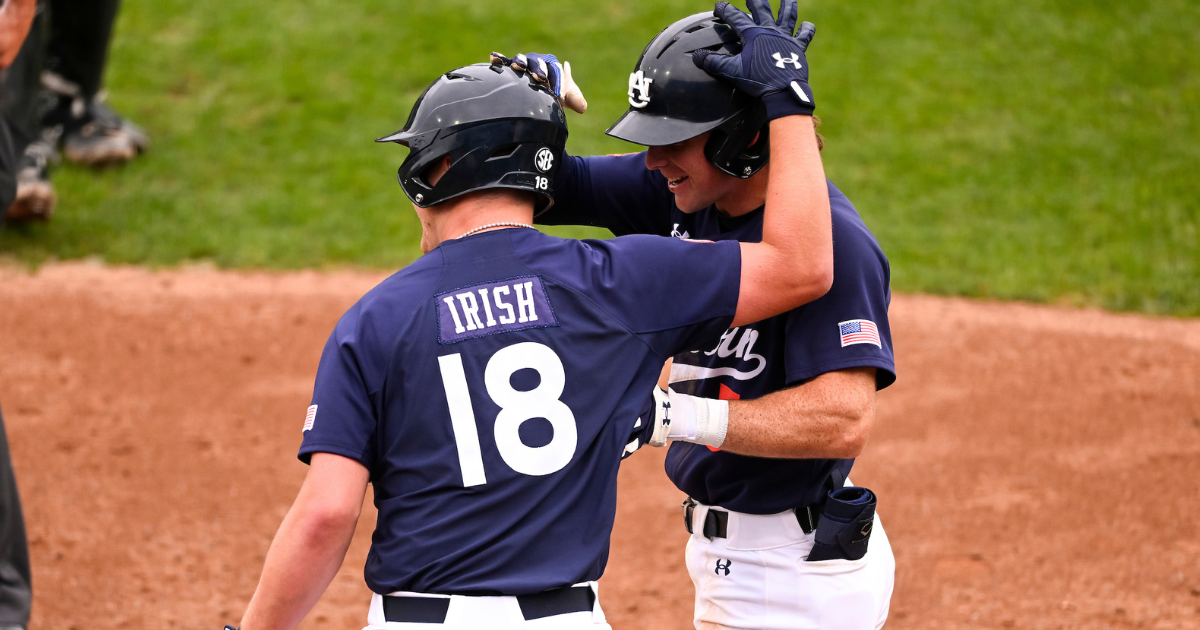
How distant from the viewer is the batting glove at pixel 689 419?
2.61 meters

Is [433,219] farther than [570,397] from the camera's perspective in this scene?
Yes

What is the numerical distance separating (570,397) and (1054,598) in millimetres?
3266

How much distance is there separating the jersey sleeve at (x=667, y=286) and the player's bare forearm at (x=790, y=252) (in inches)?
1.8

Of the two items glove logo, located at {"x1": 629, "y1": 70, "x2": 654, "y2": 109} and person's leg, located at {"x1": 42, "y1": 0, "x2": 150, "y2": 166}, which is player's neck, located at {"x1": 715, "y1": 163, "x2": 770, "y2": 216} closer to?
glove logo, located at {"x1": 629, "y1": 70, "x2": 654, "y2": 109}

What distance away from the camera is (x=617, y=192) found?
3486 mm

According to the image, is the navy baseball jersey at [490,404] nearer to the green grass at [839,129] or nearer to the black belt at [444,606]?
the black belt at [444,606]

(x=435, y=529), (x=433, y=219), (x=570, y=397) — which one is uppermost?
(x=433, y=219)

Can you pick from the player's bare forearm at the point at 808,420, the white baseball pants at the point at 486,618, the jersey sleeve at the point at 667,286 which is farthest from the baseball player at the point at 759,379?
the white baseball pants at the point at 486,618

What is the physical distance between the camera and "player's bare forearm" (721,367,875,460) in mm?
2617

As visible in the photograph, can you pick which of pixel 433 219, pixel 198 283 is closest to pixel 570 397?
pixel 433 219

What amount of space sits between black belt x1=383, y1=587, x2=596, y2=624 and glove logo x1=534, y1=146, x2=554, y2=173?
989 mm

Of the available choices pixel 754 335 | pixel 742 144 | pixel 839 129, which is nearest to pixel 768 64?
pixel 742 144

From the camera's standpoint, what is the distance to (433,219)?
269cm

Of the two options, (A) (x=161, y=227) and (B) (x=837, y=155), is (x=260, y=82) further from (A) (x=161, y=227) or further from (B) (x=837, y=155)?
(B) (x=837, y=155)
